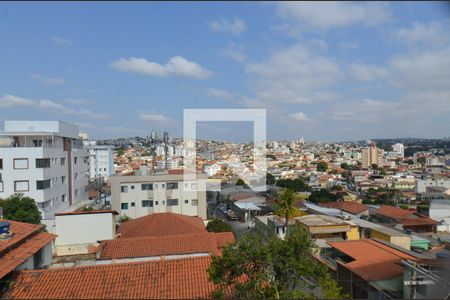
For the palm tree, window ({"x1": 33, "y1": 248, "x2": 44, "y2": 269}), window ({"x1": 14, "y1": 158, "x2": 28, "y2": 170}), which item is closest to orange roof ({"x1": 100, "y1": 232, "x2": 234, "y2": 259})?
window ({"x1": 33, "y1": 248, "x2": 44, "y2": 269})

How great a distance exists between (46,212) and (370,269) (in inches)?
598

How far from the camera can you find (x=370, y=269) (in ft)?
29.9

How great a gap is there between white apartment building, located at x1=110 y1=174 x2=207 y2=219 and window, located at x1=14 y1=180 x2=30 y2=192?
4701 mm

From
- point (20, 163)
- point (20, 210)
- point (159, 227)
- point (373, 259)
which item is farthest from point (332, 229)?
point (20, 163)

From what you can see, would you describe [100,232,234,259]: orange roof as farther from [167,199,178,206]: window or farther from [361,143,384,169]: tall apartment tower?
[361,143,384,169]: tall apartment tower

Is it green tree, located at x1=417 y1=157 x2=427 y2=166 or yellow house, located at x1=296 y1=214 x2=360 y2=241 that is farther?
green tree, located at x1=417 y1=157 x2=427 y2=166

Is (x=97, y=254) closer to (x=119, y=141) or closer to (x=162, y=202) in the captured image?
(x=162, y=202)

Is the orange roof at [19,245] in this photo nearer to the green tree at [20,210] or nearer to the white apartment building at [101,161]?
the green tree at [20,210]

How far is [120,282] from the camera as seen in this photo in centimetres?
679

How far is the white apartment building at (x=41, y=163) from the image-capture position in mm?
18016

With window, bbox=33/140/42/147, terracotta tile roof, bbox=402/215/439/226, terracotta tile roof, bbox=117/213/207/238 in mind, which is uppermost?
window, bbox=33/140/42/147

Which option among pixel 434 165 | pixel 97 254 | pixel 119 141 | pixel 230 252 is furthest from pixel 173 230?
pixel 119 141

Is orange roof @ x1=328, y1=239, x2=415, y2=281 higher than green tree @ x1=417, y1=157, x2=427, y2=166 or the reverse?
higher

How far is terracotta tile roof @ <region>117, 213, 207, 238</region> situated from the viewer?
46.5ft
